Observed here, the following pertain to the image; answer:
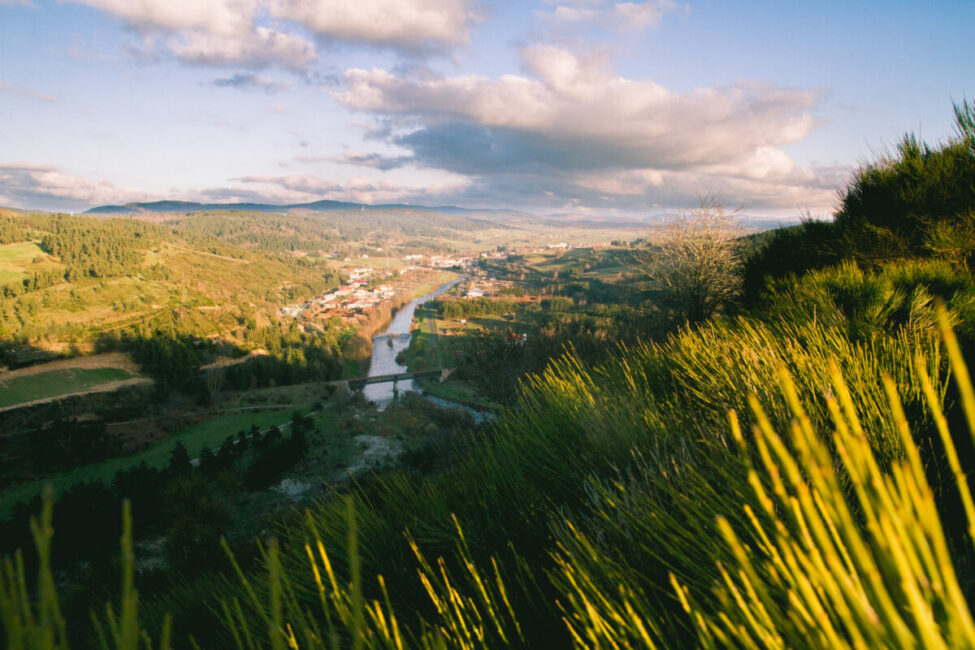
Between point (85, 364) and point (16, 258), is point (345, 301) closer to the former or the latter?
point (85, 364)

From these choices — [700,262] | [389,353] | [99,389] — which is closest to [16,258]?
[99,389]

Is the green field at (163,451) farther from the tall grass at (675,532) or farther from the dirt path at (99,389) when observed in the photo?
the tall grass at (675,532)

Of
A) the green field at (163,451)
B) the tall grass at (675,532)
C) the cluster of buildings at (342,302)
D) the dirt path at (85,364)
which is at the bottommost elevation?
the green field at (163,451)

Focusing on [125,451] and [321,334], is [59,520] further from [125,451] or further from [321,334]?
[321,334]

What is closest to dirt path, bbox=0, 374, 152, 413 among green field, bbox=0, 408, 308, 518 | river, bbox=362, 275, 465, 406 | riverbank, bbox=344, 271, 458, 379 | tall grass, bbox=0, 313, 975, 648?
green field, bbox=0, 408, 308, 518

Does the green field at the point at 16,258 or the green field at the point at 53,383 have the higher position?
the green field at the point at 16,258

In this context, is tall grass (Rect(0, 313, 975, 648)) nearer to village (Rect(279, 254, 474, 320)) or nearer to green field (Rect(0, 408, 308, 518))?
green field (Rect(0, 408, 308, 518))

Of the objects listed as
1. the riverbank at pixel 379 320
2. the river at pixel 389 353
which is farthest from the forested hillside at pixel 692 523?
the riverbank at pixel 379 320
